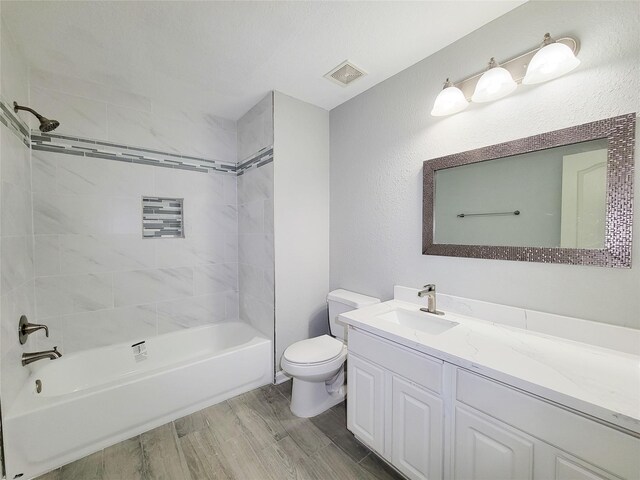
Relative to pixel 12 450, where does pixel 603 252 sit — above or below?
above

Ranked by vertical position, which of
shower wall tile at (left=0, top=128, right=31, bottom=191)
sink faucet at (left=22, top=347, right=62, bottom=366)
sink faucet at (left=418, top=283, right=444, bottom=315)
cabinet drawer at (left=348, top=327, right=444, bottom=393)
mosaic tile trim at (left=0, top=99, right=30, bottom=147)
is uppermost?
mosaic tile trim at (left=0, top=99, right=30, bottom=147)

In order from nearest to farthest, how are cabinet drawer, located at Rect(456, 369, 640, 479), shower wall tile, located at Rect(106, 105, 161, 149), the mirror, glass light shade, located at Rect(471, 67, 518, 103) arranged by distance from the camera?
cabinet drawer, located at Rect(456, 369, 640, 479), the mirror, glass light shade, located at Rect(471, 67, 518, 103), shower wall tile, located at Rect(106, 105, 161, 149)

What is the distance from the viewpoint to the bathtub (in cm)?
135

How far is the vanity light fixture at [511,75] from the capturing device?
1.12 metres

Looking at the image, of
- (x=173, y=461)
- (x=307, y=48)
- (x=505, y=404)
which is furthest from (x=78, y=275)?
(x=505, y=404)

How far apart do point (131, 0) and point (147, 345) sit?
2.35 metres

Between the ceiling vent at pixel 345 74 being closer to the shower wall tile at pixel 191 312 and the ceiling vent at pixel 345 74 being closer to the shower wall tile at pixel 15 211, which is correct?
the shower wall tile at pixel 15 211

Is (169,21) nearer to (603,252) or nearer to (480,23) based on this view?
(480,23)

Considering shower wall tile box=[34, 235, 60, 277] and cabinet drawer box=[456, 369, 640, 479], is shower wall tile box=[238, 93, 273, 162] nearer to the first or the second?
shower wall tile box=[34, 235, 60, 277]

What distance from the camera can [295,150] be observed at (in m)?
2.22

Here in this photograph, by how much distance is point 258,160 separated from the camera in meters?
2.32

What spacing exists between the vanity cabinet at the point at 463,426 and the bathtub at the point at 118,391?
1013 mm

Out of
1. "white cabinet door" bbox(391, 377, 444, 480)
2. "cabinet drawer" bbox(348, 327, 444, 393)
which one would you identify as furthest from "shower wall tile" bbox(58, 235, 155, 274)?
"white cabinet door" bbox(391, 377, 444, 480)

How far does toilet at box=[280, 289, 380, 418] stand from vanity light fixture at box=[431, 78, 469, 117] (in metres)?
1.35
